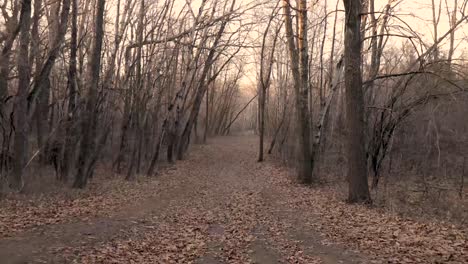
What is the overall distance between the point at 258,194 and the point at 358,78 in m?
5.36

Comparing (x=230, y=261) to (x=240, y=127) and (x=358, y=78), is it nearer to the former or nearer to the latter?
(x=358, y=78)

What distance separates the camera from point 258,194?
53.1ft

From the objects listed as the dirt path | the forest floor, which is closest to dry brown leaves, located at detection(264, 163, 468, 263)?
the forest floor

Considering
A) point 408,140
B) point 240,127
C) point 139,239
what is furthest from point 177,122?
point 240,127

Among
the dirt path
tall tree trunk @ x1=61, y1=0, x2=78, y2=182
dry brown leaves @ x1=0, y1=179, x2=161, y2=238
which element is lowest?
the dirt path

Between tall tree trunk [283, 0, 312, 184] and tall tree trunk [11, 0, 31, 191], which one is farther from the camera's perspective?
tall tree trunk [283, 0, 312, 184]

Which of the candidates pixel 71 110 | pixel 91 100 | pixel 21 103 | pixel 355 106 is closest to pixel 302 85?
pixel 355 106

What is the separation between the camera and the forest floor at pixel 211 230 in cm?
789

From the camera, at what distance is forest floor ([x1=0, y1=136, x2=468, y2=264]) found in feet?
25.9

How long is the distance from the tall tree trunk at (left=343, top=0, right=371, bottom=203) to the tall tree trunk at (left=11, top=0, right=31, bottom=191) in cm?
871

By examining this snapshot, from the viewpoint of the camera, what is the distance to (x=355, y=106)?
13172mm

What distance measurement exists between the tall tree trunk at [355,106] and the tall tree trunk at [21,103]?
343 inches

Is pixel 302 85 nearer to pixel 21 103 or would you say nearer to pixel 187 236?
pixel 21 103

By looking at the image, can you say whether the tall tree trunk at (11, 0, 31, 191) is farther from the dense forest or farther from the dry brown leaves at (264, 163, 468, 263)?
the dry brown leaves at (264, 163, 468, 263)
